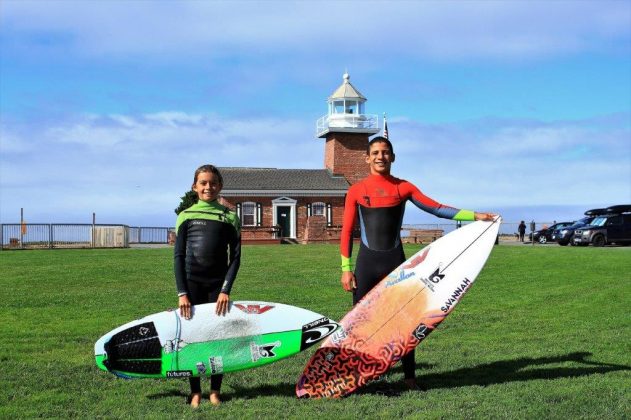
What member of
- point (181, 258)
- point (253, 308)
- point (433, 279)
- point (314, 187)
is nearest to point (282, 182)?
point (314, 187)

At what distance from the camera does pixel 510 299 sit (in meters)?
14.2

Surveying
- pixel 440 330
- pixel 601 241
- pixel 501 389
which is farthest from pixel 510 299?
pixel 601 241

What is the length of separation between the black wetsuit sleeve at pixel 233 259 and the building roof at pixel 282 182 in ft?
143

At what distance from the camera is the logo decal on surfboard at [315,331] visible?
6422 millimetres

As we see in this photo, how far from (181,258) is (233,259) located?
43 centimetres

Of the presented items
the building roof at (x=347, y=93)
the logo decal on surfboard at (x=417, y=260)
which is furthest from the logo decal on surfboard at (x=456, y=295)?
the building roof at (x=347, y=93)

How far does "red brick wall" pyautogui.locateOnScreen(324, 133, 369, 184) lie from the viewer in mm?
51781

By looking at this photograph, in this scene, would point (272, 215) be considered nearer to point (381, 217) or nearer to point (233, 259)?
point (381, 217)

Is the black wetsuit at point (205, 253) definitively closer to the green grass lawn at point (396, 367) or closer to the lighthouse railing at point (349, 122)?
the green grass lawn at point (396, 367)

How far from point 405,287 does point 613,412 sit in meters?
1.97

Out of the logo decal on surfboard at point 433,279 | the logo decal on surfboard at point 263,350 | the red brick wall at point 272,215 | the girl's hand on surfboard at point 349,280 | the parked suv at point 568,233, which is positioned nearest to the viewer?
the logo decal on surfboard at point 263,350

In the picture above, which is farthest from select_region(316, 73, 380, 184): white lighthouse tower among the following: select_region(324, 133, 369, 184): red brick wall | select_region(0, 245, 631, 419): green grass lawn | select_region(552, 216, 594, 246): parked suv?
select_region(0, 245, 631, 419): green grass lawn

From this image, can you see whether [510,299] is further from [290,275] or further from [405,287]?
[405,287]

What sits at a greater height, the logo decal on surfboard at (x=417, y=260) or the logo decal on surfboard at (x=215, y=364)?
the logo decal on surfboard at (x=417, y=260)
